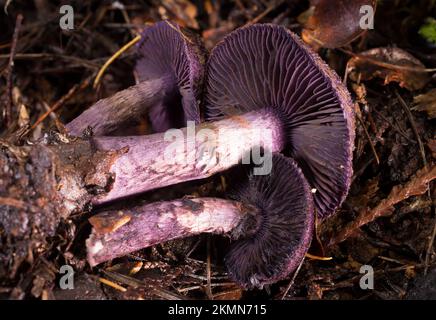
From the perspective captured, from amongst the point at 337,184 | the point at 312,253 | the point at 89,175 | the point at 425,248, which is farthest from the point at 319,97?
the point at 89,175

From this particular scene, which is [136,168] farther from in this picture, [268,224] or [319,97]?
[319,97]

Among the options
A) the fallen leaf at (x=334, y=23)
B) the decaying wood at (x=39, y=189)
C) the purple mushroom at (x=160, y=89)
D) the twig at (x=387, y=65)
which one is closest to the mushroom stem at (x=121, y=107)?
the purple mushroom at (x=160, y=89)

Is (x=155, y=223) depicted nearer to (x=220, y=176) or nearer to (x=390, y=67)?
(x=220, y=176)

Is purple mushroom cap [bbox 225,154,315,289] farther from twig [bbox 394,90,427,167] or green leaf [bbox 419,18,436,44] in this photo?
green leaf [bbox 419,18,436,44]

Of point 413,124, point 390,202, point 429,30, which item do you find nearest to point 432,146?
point 413,124

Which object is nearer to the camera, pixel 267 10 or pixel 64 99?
pixel 64 99

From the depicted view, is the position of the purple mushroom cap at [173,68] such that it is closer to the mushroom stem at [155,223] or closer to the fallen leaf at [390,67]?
the mushroom stem at [155,223]
